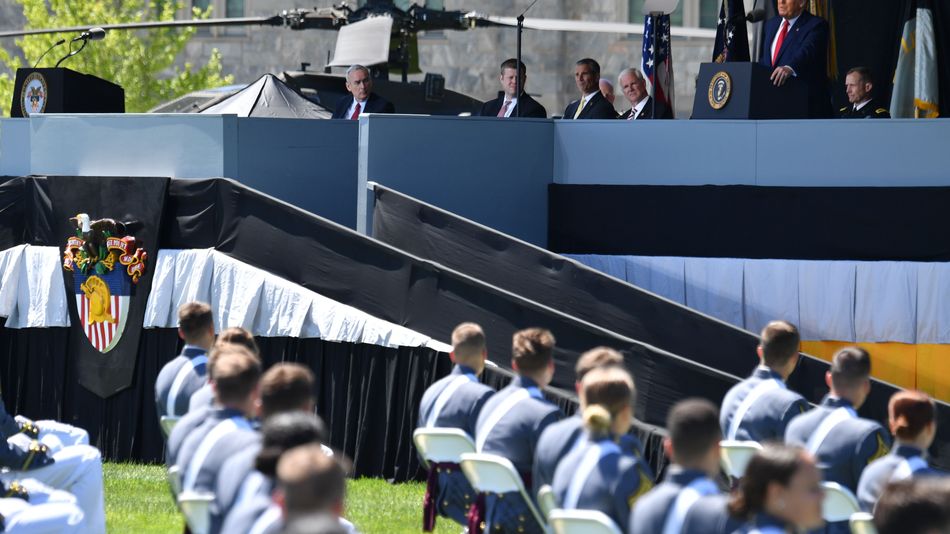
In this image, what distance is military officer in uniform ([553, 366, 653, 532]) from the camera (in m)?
6.34

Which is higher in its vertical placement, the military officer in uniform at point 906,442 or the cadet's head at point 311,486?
the cadet's head at point 311,486

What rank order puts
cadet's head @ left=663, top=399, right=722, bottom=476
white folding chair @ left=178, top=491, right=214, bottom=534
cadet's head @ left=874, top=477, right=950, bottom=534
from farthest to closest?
white folding chair @ left=178, top=491, right=214, bottom=534, cadet's head @ left=663, top=399, right=722, bottom=476, cadet's head @ left=874, top=477, right=950, bottom=534

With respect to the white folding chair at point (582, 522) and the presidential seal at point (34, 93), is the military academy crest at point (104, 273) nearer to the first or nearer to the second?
the presidential seal at point (34, 93)

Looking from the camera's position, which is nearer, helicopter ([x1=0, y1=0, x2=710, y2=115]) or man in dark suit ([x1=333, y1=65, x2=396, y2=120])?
man in dark suit ([x1=333, y1=65, x2=396, y2=120])

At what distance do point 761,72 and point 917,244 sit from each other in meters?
1.97

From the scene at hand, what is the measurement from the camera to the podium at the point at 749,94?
519 inches

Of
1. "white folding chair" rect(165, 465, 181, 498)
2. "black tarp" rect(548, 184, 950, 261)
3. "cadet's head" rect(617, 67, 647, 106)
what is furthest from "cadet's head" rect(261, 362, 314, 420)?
"cadet's head" rect(617, 67, 647, 106)

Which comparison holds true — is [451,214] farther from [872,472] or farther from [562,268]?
[872,472]

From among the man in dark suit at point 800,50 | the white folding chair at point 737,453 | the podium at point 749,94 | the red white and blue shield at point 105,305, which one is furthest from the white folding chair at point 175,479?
the man in dark suit at point 800,50

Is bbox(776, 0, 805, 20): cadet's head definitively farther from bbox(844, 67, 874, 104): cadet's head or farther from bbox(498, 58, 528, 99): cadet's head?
bbox(498, 58, 528, 99): cadet's head

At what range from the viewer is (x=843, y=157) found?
13125 mm

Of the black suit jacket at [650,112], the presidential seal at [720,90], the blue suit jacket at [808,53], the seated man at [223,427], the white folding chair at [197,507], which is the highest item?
the blue suit jacket at [808,53]

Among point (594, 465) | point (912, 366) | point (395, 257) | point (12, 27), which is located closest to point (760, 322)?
point (912, 366)

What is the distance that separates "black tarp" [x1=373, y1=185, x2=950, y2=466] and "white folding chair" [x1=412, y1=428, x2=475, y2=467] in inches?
109
